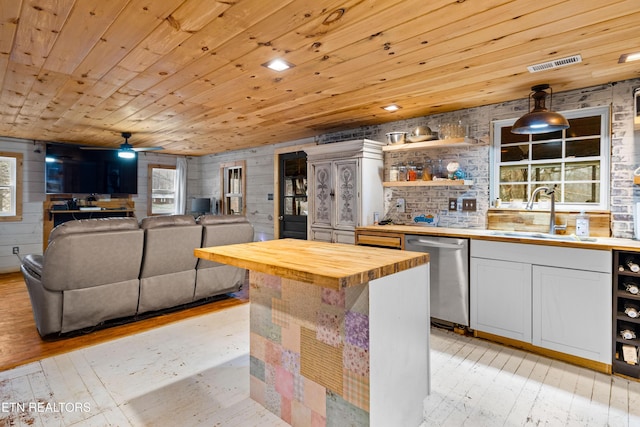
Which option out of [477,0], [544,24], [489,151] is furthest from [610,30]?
[489,151]

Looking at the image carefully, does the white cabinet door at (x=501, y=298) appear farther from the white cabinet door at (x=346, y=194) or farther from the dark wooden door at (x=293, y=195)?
the dark wooden door at (x=293, y=195)

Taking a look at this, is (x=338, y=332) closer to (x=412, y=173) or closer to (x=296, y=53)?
(x=296, y=53)

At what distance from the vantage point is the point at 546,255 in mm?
2906

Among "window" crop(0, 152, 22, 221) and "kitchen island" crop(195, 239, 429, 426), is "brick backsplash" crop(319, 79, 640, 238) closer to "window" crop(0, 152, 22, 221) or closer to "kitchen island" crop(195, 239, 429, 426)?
"kitchen island" crop(195, 239, 429, 426)

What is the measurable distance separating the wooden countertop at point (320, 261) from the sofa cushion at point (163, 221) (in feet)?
6.10

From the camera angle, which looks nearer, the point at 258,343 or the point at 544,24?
the point at 544,24

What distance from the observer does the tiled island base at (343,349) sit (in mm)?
1654

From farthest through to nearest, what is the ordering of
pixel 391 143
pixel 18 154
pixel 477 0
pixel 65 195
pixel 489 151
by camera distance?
1. pixel 65 195
2. pixel 18 154
3. pixel 391 143
4. pixel 489 151
5. pixel 477 0

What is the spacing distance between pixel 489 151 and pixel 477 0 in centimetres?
235

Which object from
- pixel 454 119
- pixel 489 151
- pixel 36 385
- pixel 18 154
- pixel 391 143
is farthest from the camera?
pixel 18 154

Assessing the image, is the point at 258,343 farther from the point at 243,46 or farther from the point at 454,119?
the point at 454,119

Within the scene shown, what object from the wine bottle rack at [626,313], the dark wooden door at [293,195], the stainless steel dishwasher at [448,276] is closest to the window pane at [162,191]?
the dark wooden door at [293,195]

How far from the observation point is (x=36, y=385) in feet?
8.00

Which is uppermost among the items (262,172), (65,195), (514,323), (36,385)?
(262,172)
